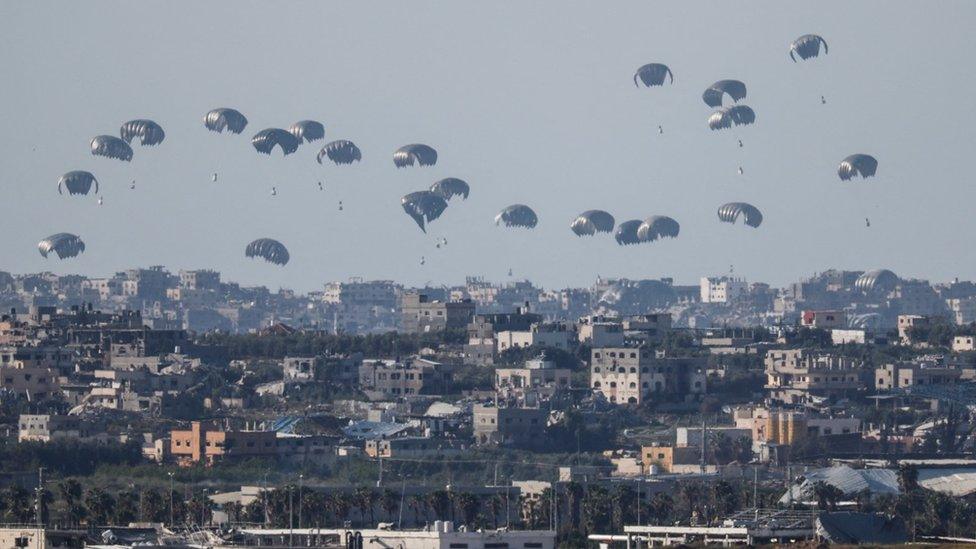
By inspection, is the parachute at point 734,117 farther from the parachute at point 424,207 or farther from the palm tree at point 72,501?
the palm tree at point 72,501

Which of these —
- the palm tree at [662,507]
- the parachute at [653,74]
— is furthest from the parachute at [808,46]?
the palm tree at [662,507]

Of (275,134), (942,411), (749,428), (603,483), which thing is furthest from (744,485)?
(275,134)

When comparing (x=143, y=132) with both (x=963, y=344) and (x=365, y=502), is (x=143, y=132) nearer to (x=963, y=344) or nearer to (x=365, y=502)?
(x=963, y=344)

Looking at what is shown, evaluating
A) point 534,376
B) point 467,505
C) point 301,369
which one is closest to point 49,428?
point 301,369

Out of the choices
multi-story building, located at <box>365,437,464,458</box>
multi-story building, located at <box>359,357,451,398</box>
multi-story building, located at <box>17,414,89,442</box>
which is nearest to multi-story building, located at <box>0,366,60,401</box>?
multi-story building, located at <box>359,357,451,398</box>

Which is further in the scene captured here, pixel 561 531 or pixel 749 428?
pixel 749 428

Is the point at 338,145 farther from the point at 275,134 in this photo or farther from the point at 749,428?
the point at 749,428
